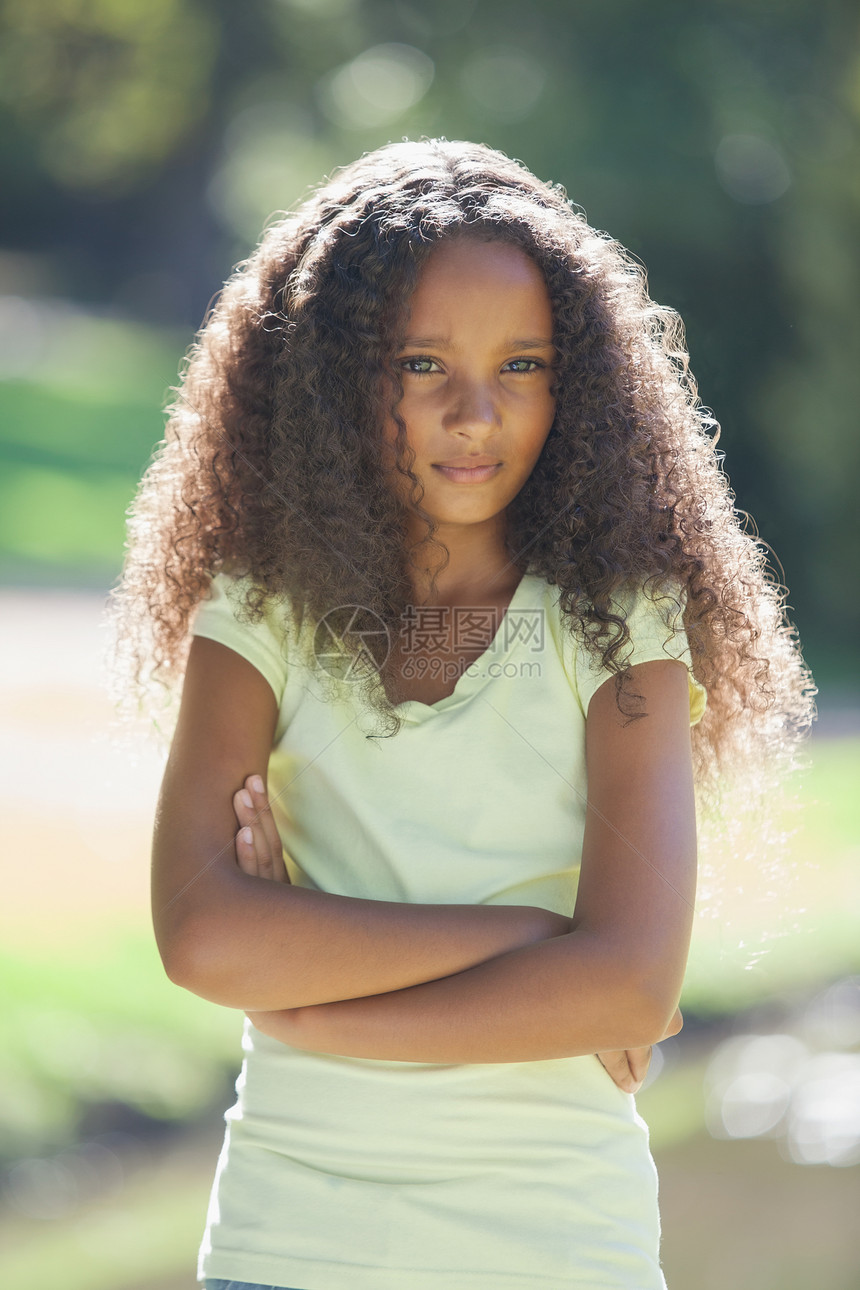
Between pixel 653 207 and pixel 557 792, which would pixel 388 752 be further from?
pixel 653 207

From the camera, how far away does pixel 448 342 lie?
126 centimetres

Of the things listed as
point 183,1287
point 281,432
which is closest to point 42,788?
point 183,1287

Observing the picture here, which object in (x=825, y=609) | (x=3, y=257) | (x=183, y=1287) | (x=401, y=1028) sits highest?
(x=3, y=257)

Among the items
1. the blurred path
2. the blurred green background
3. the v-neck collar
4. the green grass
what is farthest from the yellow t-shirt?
the green grass

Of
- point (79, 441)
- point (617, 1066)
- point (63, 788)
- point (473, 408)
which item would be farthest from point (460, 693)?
point (79, 441)

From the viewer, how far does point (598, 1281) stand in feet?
3.65

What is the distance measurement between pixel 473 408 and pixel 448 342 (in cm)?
7

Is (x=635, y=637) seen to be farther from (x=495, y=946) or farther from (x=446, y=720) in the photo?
(x=495, y=946)

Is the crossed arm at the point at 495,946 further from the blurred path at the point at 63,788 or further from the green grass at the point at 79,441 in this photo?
the green grass at the point at 79,441

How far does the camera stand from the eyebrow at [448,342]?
1.27 meters

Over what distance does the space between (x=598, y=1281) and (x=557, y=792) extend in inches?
17.0

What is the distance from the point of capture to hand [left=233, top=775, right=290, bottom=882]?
1.27 m

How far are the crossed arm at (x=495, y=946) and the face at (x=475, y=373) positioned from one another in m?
0.26

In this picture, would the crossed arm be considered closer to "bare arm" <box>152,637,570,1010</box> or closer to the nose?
"bare arm" <box>152,637,570,1010</box>
